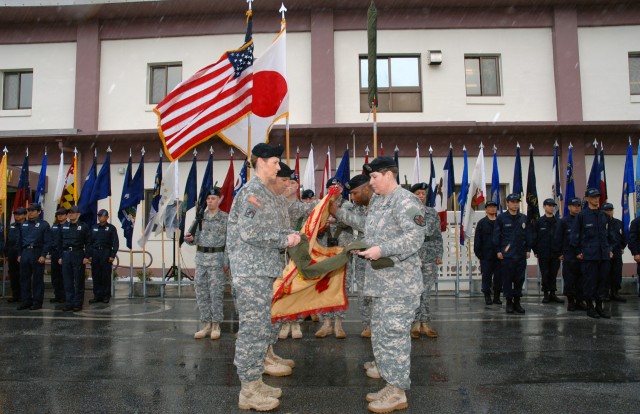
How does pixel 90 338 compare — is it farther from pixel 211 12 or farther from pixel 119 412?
pixel 211 12

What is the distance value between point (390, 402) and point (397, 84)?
13.2 metres

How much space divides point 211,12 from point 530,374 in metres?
14.7

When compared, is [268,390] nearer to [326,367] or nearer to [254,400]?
[254,400]

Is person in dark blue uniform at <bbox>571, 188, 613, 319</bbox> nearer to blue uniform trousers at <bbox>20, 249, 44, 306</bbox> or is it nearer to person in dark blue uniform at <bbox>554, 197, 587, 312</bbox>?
person in dark blue uniform at <bbox>554, 197, 587, 312</bbox>

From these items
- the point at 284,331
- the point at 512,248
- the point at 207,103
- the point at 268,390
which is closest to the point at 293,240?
the point at 268,390

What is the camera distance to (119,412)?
395 centimetres

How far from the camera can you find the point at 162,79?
53.6 feet

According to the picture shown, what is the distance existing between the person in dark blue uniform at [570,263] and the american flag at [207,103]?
6.55 metres

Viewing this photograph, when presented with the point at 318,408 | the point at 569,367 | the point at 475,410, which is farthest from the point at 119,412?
the point at 569,367

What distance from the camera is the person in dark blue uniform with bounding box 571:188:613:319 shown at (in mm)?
8523

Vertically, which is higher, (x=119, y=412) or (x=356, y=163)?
(x=356, y=163)

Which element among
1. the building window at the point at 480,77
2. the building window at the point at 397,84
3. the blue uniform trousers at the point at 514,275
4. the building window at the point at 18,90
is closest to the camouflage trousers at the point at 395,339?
the blue uniform trousers at the point at 514,275

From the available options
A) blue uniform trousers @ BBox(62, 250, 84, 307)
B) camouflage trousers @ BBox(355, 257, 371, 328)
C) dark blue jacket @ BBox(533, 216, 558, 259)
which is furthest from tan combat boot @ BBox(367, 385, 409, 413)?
blue uniform trousers @ BBox(62, 250, 84, 307)

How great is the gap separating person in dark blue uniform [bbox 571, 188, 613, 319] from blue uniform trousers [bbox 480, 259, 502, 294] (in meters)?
1.77
